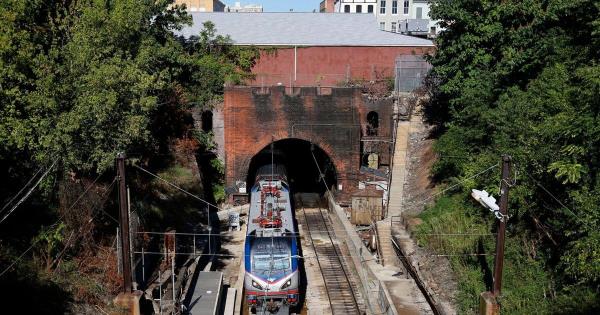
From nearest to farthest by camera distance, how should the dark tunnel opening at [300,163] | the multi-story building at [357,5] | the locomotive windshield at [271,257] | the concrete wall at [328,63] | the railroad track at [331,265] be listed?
the locomotive windshield at [271,257], the railroad track at [331,265], the dark tunnel opening at [300,163], the concrete wall at [328,63], the multi-story building at [357,5]

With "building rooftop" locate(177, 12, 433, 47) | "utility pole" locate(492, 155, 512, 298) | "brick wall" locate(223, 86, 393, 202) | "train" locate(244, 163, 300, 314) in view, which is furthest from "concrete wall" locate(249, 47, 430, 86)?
"utility pole" locate(492, 155, 512, 298)

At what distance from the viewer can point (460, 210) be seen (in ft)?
83.3

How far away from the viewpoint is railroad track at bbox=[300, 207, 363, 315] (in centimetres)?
2334

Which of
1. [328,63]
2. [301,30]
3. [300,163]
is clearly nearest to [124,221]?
[300,163]

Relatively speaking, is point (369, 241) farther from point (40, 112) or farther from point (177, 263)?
point (40, 112)

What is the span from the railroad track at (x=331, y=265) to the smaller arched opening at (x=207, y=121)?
8795 millimetres

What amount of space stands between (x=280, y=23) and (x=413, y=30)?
2733 centimetres

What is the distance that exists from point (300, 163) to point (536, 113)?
902 inches

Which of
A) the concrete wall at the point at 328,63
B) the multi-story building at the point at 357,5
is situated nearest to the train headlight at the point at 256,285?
the concrete wall at the point at 328,63

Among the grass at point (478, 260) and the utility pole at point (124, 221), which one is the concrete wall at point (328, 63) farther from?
the utility pole at point (124, 221)

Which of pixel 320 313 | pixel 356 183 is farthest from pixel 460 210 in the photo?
pixel 356 183

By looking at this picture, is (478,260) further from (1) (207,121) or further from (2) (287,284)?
(1) (207,121)

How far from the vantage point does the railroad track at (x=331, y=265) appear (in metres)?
23.3

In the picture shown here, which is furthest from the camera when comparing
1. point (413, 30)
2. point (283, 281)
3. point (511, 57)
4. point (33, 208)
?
point (413, 30)
